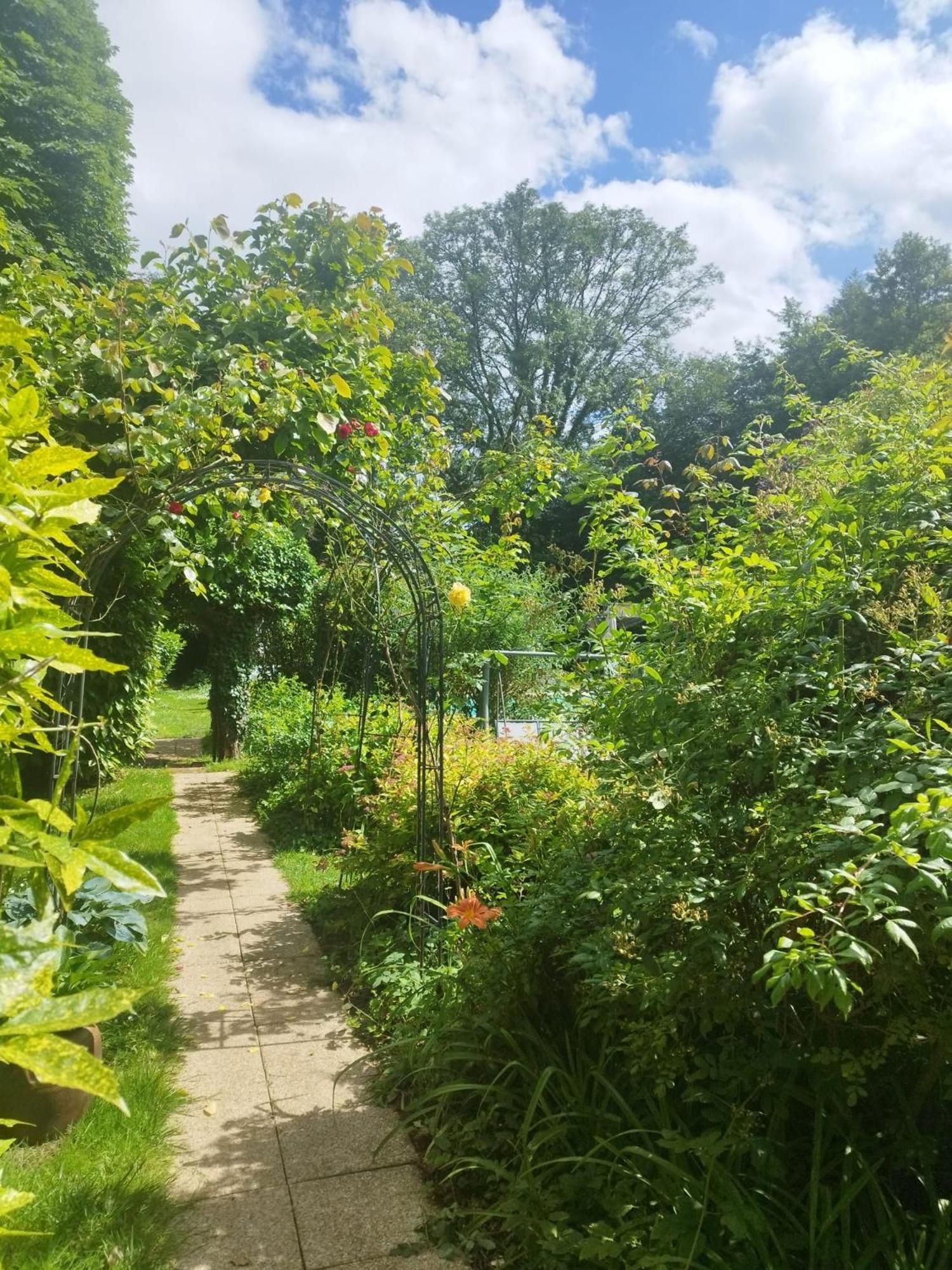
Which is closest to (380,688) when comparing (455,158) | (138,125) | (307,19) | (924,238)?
(455,158)

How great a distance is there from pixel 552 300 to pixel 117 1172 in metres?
29.2

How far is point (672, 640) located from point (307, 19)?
13.1 ft

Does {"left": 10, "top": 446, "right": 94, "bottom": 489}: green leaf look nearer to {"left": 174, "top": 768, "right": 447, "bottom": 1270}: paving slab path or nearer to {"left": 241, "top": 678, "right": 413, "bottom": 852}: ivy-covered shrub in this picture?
{"left": 174, "top": 768, "right": 447, "bottom": 1270}: paving slab path

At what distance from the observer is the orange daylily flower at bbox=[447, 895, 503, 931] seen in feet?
8.82

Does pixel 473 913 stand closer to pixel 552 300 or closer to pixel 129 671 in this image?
pixel 129 671

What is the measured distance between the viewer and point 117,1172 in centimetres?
222

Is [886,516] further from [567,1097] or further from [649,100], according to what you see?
[649,100]

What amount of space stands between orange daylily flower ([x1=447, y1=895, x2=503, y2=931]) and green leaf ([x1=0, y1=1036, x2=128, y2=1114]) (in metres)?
2.12

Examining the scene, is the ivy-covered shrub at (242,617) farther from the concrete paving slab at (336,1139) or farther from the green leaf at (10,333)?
the green leaf at (10,333)

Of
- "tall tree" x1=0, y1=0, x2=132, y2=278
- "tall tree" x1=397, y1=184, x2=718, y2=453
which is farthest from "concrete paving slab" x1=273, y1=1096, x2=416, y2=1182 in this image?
"tall tree" x1=397, y1=184, x2=718, y2=453

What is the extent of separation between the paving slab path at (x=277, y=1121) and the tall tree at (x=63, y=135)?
1541 centimetres

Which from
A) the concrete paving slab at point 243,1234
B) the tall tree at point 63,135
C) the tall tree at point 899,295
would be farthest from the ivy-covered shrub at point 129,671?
the tall tree at point 899,295

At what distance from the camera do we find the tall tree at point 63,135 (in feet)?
53.2

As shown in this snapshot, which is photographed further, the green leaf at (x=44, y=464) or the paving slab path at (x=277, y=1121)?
the paving slab path at (x=277, y=1121)
